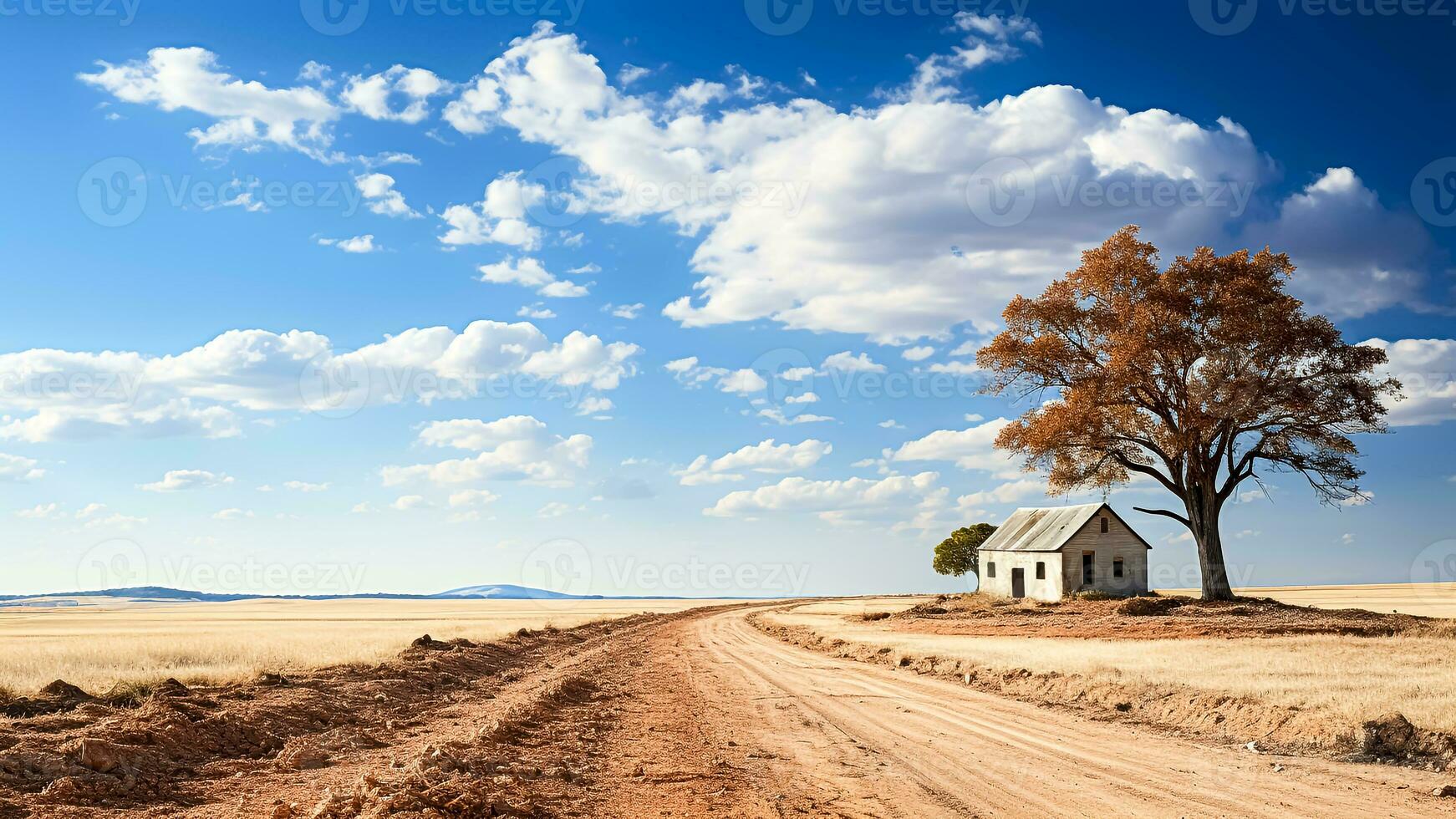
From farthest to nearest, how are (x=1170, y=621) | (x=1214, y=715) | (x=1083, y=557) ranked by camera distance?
(x=1083, y=557) < (x=1170, y=621) < (x=1214, y=715)

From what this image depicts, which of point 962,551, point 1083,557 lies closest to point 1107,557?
point 1083,557

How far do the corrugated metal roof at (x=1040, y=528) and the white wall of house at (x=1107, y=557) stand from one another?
0.64 metres

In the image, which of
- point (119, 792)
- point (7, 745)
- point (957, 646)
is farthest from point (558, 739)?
point (957, 646)

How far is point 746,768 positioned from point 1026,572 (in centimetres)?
4660

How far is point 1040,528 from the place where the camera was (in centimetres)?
5503

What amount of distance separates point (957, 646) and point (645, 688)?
1119cm

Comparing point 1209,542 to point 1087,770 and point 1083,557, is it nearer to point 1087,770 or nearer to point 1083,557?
point 1083,557

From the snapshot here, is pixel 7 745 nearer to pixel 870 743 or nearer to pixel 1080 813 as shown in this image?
pixel 870 743

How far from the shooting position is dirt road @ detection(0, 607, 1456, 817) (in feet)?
29.0

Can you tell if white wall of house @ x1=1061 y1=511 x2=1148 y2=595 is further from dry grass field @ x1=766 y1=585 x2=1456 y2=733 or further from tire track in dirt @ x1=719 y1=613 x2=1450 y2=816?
tire track in dirt @ x1=719 y1=613 x2=1450 y2=816

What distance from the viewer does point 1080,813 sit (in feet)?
28.5

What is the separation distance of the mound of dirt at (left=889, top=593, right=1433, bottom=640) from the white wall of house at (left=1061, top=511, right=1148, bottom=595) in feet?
20.5

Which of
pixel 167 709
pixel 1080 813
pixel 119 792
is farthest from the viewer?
pixel 167 709

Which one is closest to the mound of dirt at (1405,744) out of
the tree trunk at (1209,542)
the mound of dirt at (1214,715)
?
the mound of dirt at (1214,715)
